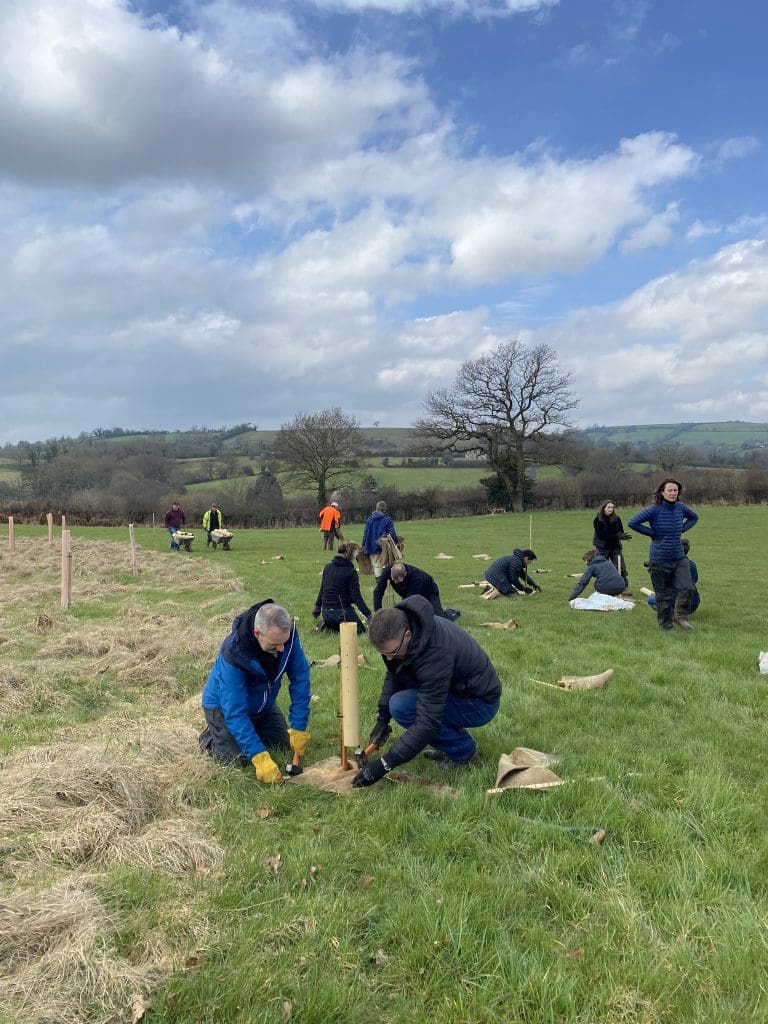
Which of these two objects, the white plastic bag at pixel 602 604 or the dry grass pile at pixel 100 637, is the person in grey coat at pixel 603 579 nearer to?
the white plastic bag at pixel 602 604

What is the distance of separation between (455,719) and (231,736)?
177 cm

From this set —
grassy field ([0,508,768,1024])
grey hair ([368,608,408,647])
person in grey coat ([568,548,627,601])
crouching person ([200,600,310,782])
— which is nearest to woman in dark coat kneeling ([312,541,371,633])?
grassy field ([0,508,768,1024])

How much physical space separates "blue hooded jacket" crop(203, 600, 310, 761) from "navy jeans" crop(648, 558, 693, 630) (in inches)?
269

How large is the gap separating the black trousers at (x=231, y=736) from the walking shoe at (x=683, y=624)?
7.03 meters

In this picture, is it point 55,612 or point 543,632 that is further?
point 55,612

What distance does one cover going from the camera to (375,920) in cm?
316

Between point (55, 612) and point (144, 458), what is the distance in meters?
54.0

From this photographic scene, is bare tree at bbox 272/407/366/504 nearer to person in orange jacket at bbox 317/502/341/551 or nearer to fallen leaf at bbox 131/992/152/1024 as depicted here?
person in orange jacket at bbox 317/502/341/551

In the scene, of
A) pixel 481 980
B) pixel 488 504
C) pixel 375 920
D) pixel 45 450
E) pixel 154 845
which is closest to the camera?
pixel 481 980

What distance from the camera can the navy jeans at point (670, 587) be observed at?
31.3ft

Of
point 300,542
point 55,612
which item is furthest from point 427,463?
point 55,612

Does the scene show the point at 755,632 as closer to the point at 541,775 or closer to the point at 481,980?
the point at 541,775

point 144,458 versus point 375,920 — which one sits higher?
point 144,458

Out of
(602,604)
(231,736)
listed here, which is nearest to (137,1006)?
(231,736)
